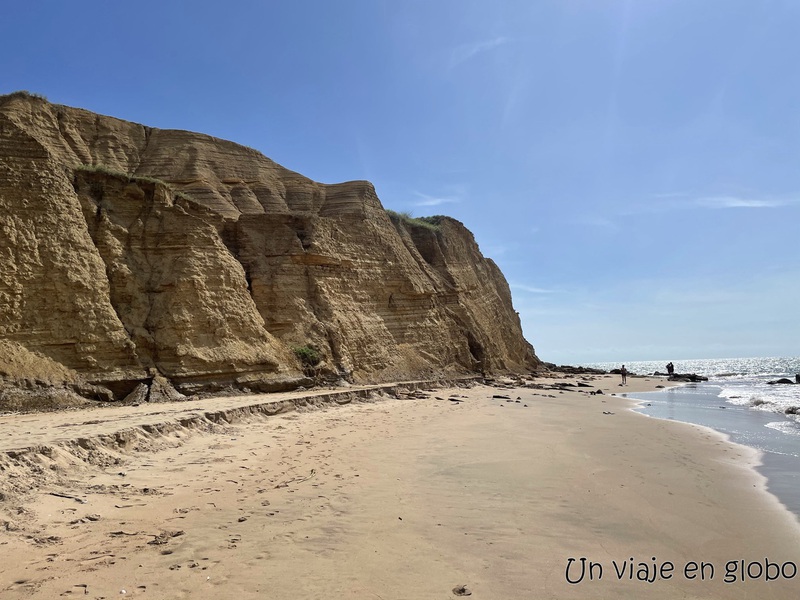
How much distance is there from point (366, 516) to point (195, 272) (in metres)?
15.8

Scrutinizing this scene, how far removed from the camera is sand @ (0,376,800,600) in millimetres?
4043

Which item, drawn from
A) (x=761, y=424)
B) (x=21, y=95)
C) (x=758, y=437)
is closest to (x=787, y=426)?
(x=761, y=424)

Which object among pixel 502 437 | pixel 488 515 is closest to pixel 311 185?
pixel 502 437

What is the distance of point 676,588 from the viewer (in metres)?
4.16

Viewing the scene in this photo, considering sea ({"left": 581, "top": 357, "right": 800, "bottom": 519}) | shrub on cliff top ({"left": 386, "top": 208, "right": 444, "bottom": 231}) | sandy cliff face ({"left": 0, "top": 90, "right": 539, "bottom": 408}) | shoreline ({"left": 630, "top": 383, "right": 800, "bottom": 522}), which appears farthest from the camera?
shrub on cliff top ({"left": 386, "top": 208, "right": 444, "bottom": 231})

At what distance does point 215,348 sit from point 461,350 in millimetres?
17607

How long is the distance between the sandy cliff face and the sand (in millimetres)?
5899

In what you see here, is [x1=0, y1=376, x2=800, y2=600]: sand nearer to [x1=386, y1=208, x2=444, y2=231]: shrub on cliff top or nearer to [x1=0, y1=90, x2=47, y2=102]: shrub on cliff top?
[x1=0, y1=90, x2=47, y2=102]: shrub on cliff top

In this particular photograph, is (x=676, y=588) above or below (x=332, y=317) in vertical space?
below

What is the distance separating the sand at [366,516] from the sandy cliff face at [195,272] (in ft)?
19.4

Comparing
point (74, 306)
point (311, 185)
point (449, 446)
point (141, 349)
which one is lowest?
point (449, 446)

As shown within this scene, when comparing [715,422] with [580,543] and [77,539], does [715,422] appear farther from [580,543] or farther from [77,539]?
[77,539]

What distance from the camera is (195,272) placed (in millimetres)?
19078

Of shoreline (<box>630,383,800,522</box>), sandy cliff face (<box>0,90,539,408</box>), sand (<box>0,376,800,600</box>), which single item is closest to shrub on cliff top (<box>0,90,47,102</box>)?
sandy cliff face (<box>0,90,539,408</box>)
